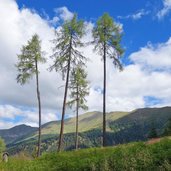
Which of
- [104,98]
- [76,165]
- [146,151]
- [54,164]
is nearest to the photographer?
[146,151]

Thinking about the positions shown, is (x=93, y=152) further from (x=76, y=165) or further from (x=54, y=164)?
(x=76, y=165)

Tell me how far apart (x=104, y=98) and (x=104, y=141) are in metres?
4.26

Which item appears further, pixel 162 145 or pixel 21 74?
pixel 21 74

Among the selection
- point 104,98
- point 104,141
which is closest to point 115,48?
point 104,98

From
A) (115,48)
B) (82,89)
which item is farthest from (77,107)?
(115,48)

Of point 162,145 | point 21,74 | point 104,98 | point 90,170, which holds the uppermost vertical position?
point 21,74

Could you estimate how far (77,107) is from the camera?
49031 millimetres

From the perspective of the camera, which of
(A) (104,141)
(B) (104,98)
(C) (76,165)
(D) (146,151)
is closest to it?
(D) (146,151)

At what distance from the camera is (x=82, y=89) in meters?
48.7

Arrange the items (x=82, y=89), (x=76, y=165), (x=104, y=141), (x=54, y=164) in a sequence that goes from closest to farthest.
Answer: (x=76, y=165)
(x=54, y=164)
(x=104, y=141)
(x=82, y=89)

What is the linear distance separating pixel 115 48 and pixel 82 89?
1559 centimetres

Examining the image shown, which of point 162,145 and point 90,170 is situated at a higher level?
point 162,145

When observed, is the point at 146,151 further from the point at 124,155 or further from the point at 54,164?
the point at 54,164

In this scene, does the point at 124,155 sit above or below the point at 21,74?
below
